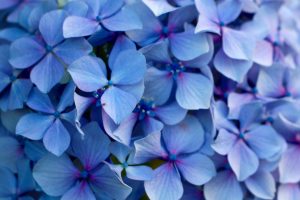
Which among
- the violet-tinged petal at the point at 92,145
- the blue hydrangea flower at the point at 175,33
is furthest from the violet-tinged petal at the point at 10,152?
the blue hydrangea flower at the point at 175,33

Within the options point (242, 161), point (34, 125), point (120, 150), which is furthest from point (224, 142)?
point (34, 125)

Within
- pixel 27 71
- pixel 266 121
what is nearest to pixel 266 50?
pixel 266 121

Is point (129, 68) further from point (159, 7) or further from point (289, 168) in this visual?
point (289, 168)

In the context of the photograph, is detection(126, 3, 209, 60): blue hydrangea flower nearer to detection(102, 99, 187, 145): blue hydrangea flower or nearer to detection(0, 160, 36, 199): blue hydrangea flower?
detection(102, 99, 187, 145): blue hydrangea flower

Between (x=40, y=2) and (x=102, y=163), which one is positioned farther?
(x=40, y=2)

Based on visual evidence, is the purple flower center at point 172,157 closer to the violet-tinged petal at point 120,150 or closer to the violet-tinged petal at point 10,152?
the violet-tinged petal at point 120,150

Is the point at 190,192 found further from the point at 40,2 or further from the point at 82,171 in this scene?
the point at 40,2
